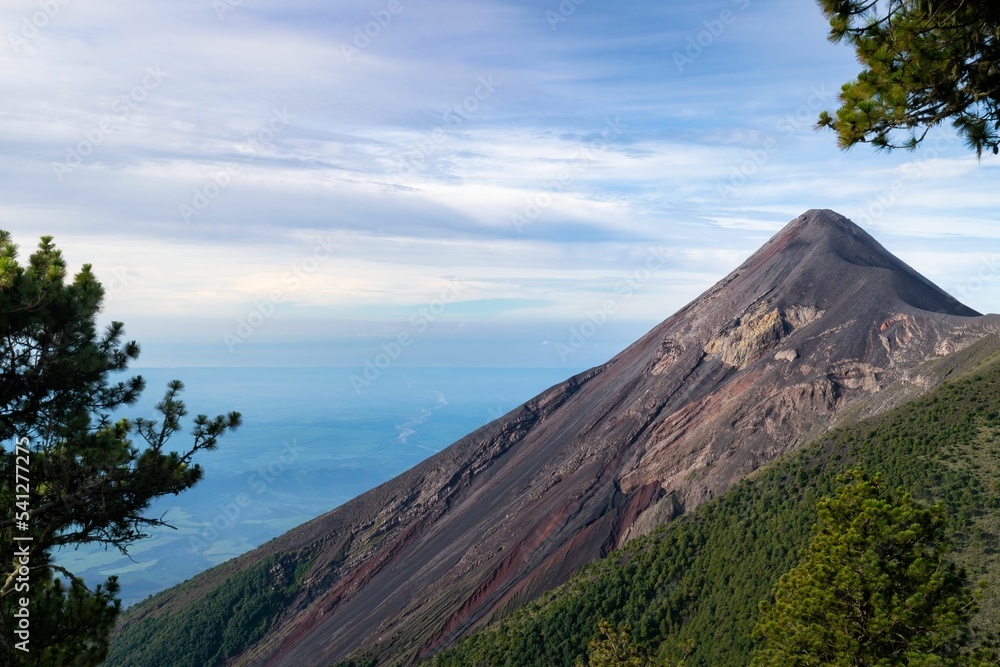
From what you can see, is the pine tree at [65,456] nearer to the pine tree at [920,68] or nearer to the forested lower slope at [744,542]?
the pine tree at [920,68]

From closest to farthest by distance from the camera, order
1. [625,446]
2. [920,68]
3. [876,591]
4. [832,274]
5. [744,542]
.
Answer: [920,68] < [876,591] < [744,542] < [625,446] < [832,274]

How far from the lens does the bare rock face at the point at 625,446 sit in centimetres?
6919

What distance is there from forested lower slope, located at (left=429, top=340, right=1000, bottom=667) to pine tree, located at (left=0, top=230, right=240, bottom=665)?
1555 inches

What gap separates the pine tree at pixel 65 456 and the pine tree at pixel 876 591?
1548 cm

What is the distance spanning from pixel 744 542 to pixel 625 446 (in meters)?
29.0

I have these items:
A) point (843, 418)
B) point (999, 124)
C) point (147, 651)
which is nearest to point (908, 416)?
point (843, 418)

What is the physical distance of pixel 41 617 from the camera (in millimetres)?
13391

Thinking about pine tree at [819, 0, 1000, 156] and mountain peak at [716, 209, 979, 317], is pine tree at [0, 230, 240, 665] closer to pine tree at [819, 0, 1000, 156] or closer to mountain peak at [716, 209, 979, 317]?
pine tree at [819, 0, 1000, 156]

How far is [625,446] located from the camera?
270ft

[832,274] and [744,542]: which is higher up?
[832,274]

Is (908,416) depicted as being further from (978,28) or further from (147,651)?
(147,651)

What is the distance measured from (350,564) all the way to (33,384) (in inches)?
3292

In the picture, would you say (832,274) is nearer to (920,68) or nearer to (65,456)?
(920,68)

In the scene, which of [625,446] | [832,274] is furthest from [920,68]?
[832,274]
